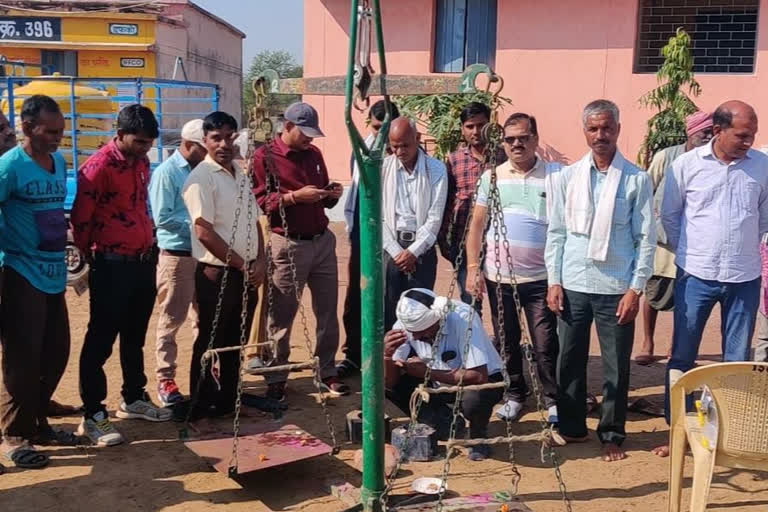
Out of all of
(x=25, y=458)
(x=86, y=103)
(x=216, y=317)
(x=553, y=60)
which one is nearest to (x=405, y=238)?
(x=216, y=317)

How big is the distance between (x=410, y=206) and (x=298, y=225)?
29.3 inches

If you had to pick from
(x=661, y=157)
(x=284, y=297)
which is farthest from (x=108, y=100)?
(x=661, y=157)

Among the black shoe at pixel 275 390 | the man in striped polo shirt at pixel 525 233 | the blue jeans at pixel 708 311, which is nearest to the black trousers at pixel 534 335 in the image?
the man in striped polo shirt at pixel 525 233

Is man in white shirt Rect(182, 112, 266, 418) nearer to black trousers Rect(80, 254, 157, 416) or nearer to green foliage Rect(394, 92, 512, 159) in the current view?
black trousers Rect(80, 254, 157, 416)

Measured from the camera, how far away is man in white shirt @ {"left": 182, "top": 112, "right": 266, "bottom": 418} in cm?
480

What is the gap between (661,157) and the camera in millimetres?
6020

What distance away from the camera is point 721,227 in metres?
4.49

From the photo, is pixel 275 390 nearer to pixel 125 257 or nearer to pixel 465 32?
pixel 125 257

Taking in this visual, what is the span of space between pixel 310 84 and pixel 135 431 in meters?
2.56

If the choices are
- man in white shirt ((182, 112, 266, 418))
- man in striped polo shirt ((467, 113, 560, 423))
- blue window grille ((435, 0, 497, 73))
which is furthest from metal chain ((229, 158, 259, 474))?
blue window grille ((435, 0, 497, 73))

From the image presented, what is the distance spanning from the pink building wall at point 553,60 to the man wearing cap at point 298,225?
22.8 ft

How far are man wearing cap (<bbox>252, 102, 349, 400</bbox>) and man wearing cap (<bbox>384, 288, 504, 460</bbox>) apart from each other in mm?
952

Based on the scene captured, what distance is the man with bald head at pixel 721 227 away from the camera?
4.46 metres

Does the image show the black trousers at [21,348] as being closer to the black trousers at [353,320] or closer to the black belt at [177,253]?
the black belt at [177,253]
